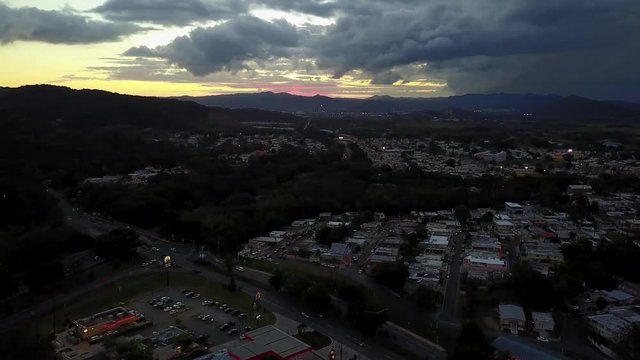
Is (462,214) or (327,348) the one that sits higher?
(462,214)

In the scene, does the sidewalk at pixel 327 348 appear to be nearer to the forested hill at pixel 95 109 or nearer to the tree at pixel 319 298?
the tree at pixel 319 298

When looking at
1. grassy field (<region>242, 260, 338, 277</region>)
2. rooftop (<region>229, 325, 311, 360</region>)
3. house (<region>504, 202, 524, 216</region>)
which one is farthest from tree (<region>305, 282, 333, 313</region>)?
house (<region>504, 202, 524, 216</region>)

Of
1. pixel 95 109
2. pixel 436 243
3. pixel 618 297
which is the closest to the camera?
pixel 618 297

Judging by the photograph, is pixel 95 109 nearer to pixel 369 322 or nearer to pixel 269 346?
pixel 369 322

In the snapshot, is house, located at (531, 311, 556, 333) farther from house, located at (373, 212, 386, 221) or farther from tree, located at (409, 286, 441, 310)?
house, located at (373, 212, 386, 221)

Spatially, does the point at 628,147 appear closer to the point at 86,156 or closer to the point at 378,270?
the point at 378,270

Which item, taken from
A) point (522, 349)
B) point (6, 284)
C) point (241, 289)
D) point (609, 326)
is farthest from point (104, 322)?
point (609, 326)

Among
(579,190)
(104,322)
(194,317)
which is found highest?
(579,190)
